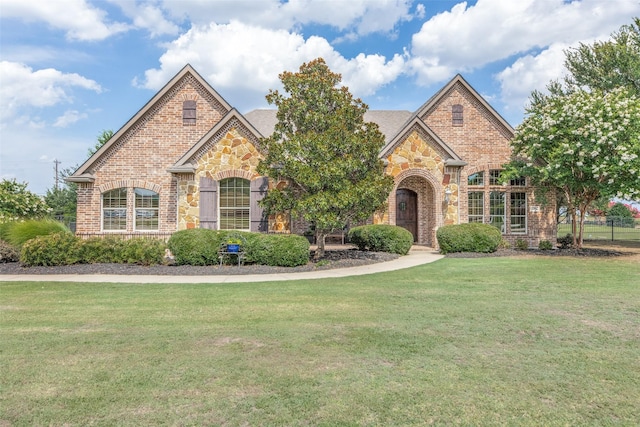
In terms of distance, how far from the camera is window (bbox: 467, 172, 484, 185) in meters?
19.4

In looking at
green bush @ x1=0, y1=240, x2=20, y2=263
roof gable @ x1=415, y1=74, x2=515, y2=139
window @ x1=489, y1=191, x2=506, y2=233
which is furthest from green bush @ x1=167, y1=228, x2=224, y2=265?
window @ x1=489, y1=191, x2=506, y2=233

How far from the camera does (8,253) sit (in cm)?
1342

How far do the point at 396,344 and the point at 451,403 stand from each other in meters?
1.59

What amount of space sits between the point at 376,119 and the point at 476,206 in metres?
7.49

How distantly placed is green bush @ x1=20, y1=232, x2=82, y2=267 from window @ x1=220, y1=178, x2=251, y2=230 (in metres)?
5.61

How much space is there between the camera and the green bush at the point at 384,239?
1584cm

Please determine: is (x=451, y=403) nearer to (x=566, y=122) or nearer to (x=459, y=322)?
(x=459, y=322)

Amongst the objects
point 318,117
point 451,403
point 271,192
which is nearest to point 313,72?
point 318,117


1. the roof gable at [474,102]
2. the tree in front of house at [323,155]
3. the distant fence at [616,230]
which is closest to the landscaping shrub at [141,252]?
the tree in front of house at [323,155]

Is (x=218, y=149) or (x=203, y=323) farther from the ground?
(x=218, y=149)

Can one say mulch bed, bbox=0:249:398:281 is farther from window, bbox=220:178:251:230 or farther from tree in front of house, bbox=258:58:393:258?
window, bbox=220:178:251:230

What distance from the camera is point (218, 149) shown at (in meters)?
16.7

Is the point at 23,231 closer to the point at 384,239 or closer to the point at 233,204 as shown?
the point at 233,204

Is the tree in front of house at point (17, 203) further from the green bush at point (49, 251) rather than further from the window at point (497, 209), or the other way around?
the window at point (497, 209)
